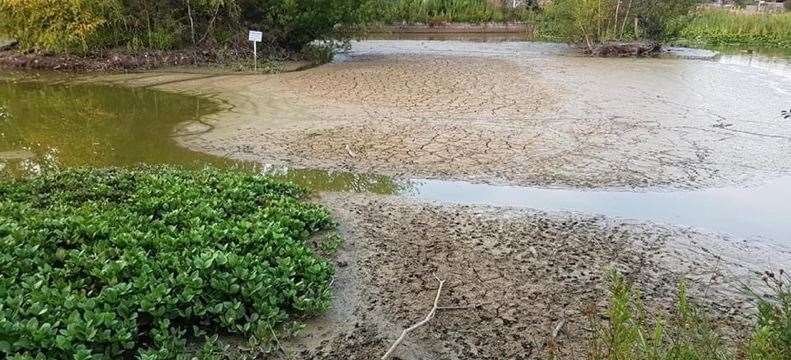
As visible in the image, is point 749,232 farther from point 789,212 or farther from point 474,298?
point 474,298

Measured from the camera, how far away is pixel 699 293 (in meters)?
4.04

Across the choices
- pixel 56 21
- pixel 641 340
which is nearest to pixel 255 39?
pixel 56 21

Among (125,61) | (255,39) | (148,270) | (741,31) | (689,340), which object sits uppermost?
(255,39)

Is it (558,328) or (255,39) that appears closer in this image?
(558,328)

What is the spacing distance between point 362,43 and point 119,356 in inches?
782

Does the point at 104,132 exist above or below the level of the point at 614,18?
below

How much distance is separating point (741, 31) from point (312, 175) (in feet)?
82.0

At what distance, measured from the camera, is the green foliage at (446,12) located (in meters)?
28.4

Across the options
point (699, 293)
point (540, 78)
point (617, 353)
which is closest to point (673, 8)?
point (540, 78)

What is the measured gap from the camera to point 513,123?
9.09 metres

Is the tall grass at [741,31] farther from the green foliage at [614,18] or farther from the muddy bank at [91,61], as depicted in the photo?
the muddy bank at [91,61]

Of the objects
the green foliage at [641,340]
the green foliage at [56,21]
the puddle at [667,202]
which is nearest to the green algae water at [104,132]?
Result: the puddle at [667,202]

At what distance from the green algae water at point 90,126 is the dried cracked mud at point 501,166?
18.3 inches

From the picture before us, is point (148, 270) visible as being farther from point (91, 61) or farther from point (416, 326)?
point (91, 61)
